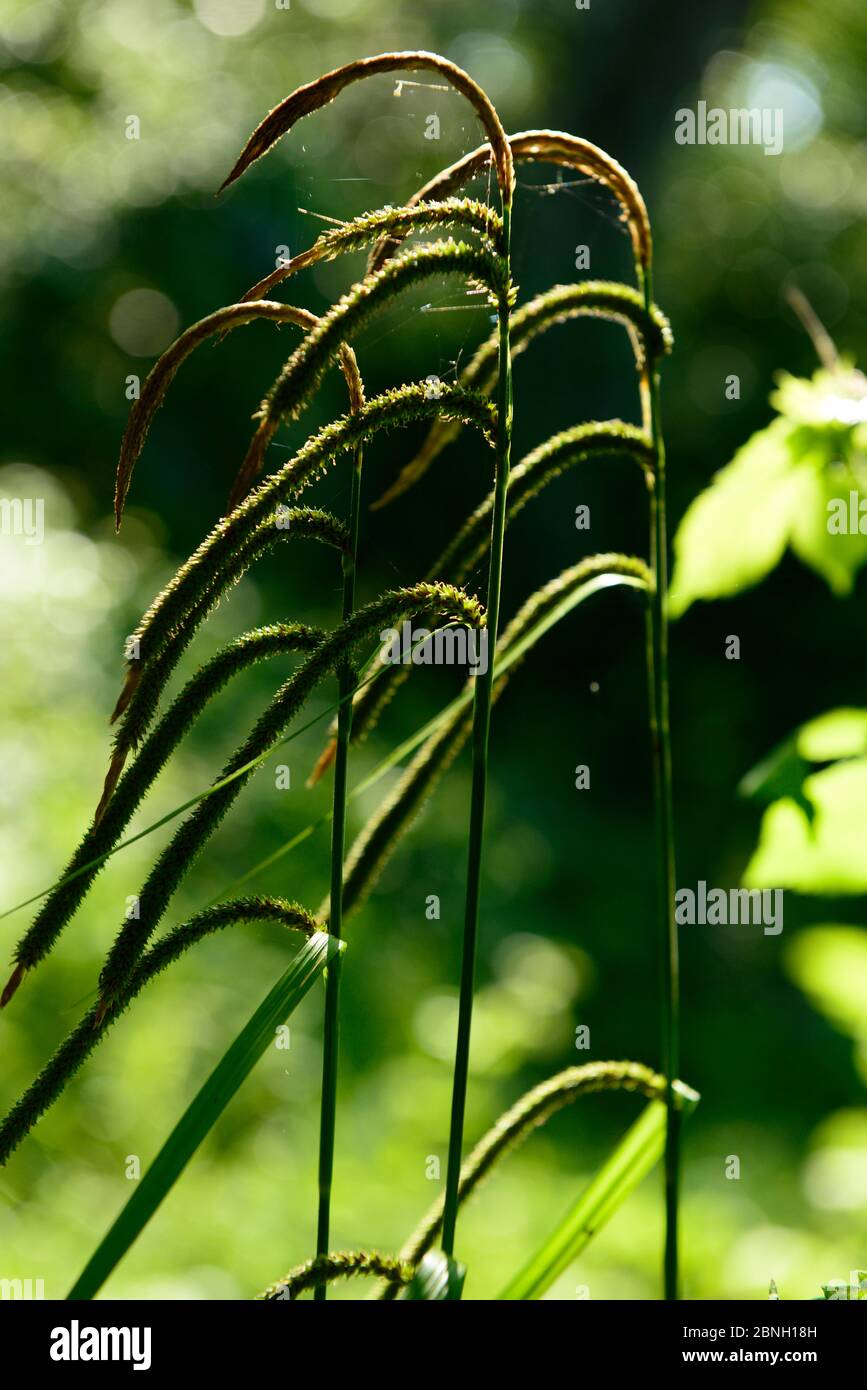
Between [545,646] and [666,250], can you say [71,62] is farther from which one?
[545,646]

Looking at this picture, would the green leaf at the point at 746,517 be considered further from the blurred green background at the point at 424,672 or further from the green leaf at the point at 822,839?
the blurred green background at the point at 424,672

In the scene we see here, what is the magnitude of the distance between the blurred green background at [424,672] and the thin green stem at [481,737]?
1.40ft

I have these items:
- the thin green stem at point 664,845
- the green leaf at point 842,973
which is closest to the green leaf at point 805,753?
the thin green stem at point 664,845

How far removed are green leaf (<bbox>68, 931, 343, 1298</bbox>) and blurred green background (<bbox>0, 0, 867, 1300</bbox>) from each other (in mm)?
475

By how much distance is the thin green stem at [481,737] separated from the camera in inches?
13.4

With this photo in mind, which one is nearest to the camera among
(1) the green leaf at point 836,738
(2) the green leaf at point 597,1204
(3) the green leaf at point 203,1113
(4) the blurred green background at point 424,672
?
(3) the green leaf at point 203,1113

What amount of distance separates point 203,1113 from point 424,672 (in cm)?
248

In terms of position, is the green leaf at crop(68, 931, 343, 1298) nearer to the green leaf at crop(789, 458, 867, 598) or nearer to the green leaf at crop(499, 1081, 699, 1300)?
the green leaf at crop(499, 1081, 699, 1300)

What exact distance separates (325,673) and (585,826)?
231cm

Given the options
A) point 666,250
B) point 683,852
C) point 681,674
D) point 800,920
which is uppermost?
point 666,250

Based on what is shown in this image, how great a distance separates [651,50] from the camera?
3539 millimetres

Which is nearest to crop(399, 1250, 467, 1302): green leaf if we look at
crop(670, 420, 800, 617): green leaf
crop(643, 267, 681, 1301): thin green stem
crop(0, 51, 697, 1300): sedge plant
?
crop(0, 51, 697, 1300): sedge plant

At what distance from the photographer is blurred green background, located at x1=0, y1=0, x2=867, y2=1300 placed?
160cm
